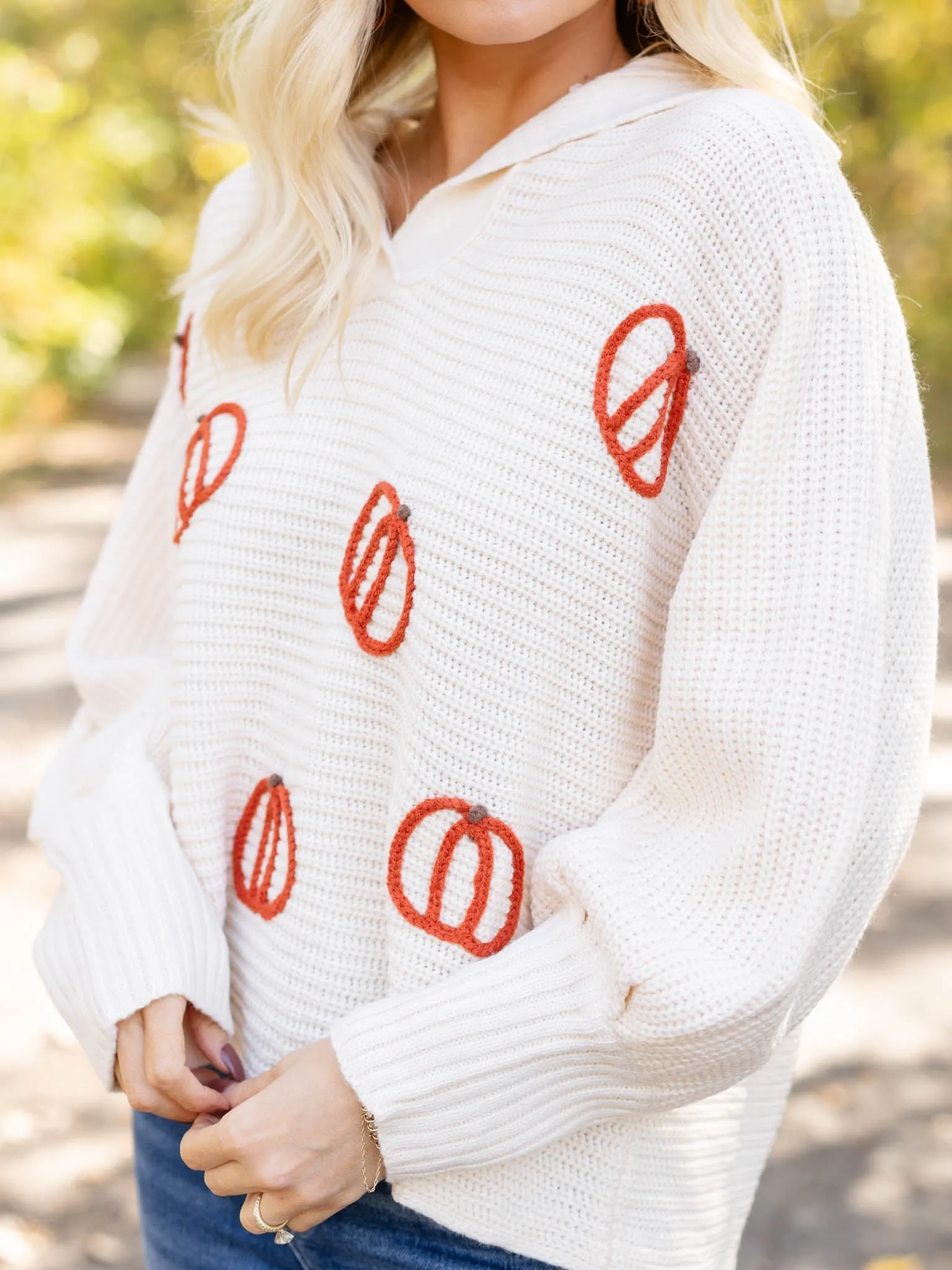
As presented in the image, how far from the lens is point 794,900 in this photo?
42.6 inches

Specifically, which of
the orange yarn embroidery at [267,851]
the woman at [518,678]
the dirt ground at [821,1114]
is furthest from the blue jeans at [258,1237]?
the dirt ground at [821,1114]

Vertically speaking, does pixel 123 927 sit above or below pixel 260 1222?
above

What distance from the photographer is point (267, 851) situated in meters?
1.45

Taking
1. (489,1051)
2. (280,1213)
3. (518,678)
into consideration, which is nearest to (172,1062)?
(280,1213)

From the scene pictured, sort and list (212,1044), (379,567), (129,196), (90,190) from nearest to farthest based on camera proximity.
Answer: (379,567)
(212,1044)
(90,190)
(129,196)

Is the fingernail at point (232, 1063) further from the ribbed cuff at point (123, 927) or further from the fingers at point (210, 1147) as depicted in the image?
the fingers at point (210, 1147)

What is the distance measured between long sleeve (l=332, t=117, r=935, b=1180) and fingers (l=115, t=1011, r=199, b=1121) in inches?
11.0

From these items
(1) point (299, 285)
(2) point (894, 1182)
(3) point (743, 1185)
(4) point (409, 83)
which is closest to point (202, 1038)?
(3) point (743, 1185)

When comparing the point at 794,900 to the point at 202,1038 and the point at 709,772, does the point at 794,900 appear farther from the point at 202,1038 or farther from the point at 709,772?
the point at 202,1038

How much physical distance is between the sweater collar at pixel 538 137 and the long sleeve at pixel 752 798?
0.24 meters

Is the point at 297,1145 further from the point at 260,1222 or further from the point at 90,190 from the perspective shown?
the point at 90,190

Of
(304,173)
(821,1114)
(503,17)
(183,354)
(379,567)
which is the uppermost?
(503,17)

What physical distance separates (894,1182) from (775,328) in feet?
8.02

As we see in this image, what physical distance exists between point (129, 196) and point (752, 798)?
10555 millimetres
